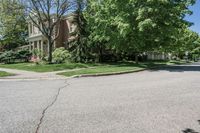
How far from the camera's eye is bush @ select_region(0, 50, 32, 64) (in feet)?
129

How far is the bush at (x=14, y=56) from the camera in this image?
129 ft

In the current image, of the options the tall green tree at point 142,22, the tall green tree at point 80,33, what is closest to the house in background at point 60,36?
the tall green tree at point 80,33

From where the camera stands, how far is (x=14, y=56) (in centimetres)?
3969

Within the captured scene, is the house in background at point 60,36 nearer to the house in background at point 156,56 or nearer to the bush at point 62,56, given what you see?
the bush at point 62,56

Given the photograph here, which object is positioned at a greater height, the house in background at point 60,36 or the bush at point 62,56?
the house in background at point 60,36

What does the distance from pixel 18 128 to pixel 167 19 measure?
20.1 metres

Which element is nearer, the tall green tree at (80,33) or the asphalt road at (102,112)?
the asphalt road at (102,112)

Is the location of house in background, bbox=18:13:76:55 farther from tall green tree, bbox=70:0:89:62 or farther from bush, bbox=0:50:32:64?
tall green tree, bbox=70:0:89:62

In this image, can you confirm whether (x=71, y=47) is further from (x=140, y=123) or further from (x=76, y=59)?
(x=140, y=123)

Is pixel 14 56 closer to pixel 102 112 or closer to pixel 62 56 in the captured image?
pixel 62 56

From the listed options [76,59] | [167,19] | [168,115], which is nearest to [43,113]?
[168,115]

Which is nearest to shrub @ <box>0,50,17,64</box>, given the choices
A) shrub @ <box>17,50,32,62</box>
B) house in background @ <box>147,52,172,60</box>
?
shrub @ <box>17,50,32,62</box>

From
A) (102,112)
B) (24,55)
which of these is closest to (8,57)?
(24,55)

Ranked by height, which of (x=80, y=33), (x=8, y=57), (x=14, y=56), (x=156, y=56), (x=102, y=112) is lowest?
(x=102, y=112)
